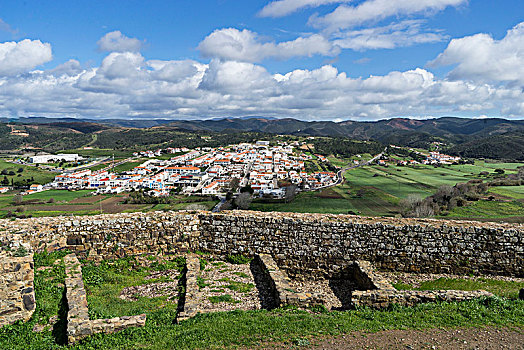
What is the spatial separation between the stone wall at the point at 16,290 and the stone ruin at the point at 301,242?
1.56 meters

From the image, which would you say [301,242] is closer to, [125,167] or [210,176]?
[210,176]

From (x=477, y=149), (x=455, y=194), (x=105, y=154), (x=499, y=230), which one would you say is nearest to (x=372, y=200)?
(x=455, y=194)

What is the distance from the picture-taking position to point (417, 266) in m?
9.45

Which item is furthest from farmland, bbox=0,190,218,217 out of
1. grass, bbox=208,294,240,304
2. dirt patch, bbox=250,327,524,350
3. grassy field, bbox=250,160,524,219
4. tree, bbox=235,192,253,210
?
dirt patch, bbox=250,327,524,350

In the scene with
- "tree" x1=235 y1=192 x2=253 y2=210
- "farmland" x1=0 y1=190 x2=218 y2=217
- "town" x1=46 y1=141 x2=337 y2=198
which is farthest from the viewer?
"town" x1=46 y1=141 x2=337 y2=198

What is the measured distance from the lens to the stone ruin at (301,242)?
30.0 feet

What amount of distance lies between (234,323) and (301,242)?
166 inches

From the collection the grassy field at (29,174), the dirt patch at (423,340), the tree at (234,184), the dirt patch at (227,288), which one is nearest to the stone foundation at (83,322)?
the dirt patch at (227,288)

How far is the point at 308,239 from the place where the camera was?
976 centimetres

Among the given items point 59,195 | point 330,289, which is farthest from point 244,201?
point 330,289

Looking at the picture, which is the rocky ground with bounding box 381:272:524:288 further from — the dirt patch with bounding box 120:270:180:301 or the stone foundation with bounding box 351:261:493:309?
the dirt patch with bounding box 120:270:180:301

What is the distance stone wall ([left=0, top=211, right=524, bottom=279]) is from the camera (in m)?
9.20

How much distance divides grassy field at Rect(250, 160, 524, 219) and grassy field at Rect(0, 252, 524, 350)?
1562 inches

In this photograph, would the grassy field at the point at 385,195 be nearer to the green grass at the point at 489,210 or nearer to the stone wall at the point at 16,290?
the green grass at the point at 489,210
